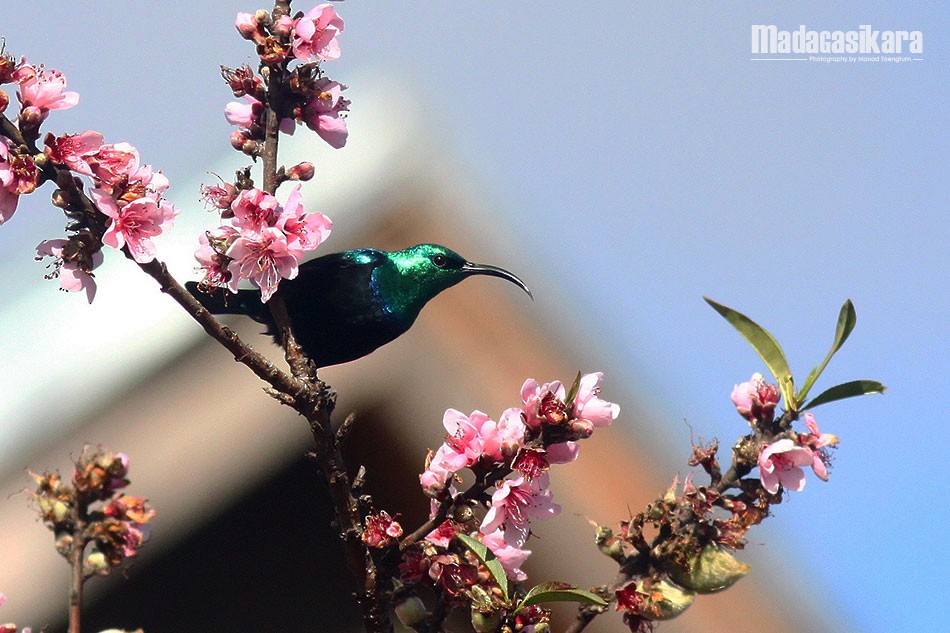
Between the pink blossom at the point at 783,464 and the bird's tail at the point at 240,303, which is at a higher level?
the bird's tail at the point at 240,303

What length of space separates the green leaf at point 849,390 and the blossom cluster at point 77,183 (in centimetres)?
108

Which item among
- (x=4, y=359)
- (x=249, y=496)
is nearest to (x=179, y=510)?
(x=249, y=496)

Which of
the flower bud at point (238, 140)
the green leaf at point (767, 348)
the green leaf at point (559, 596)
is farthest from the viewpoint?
the flower bud at point (238, 140)

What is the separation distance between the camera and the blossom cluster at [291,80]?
191 centimetres

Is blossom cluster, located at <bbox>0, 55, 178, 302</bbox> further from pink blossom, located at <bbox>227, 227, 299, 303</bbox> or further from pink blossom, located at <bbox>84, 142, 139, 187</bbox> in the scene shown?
pink blossom, located at <bbox>227, 227, 299, 303</bbox>

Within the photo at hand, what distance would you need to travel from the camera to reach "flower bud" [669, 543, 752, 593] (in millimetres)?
1699

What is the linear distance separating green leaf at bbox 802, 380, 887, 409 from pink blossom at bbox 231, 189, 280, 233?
94 centimetres

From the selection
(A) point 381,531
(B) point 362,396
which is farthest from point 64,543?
(B) point 362,396

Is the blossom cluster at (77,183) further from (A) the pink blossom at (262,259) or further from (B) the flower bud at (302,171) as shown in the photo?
(B) the flower bud at (302,171)

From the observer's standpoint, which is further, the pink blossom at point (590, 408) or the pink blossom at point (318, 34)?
the pink blossom at point (318, 34)

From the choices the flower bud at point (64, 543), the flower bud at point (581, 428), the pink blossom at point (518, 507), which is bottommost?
the flower bud at point (64, 543)

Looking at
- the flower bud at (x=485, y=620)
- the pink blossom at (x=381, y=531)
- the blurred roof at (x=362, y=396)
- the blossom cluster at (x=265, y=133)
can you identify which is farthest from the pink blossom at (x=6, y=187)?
the blurred roof at (x=362, y=396)

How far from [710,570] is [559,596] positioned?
29 centimetres

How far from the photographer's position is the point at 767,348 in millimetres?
1815
